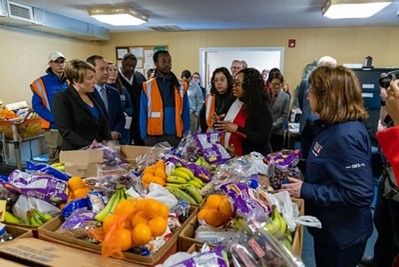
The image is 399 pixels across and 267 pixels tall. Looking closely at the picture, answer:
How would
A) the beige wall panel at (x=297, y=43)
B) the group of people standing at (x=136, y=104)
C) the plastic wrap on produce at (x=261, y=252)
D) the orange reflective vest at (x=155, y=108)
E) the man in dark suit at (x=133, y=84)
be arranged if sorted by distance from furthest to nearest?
the beige wall panel at (x=297, y=43)
the man in dark suit at (x=133, y=84)
the orange reflective vest at (x=155, y=108)
the group of people standing at (x=136, y=104)
the plastic wrap on produce at (x=261, y=252)

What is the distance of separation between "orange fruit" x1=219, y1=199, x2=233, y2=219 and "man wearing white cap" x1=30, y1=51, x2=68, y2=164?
2.67 m

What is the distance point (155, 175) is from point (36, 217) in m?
0.53

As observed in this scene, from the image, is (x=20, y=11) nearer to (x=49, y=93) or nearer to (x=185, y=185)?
(x=49, y=93)

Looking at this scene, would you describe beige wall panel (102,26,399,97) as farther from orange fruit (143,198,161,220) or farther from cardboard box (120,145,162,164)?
orange fruit (143,198,161,220)

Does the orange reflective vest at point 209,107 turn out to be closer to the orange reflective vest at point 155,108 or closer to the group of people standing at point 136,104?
the group of people standing at point 136,104

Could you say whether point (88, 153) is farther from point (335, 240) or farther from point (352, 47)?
point (352, 47)

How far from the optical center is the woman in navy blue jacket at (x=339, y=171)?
3.77 ft

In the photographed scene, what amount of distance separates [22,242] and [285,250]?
834 mm

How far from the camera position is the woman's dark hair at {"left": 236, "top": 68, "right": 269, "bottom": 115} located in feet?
6.90

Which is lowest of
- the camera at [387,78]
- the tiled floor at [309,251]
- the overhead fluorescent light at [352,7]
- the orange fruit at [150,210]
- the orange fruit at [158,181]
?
the tiled floor at [309,251]

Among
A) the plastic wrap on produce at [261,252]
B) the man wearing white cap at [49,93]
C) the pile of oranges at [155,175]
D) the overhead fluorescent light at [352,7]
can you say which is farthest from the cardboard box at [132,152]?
the overhead fluorescent light at [352,7]

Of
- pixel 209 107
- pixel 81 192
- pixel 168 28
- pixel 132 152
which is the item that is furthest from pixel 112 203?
pixel 168 28

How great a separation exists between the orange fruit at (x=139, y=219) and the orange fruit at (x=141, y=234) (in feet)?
0.07

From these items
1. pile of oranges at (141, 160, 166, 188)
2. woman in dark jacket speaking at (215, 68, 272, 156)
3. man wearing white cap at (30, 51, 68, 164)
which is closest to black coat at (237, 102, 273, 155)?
woman in dark jacket speaking at (215, 68, 272, 156)
